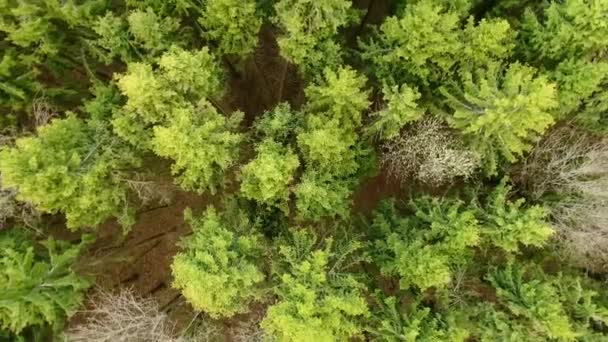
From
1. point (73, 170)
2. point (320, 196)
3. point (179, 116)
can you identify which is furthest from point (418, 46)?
point (73, 170)

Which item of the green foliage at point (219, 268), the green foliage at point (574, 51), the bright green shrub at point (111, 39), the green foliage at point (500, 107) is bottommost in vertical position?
the green foliage at point (219, 268)

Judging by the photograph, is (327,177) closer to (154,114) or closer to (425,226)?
(425,226)

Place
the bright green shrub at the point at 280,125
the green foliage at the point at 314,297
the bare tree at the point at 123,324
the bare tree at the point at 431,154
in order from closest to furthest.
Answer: the green foliage at the point at 314,297 → the bright green shrub at the point at 280,125 → the bare tree at the point at 123,324 → the bare tree at the point at 431,154

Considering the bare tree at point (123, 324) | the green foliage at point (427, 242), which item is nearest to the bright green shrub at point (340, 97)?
the green foliage at point (427, 242)

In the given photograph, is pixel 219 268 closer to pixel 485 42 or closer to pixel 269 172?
pixel 269 172

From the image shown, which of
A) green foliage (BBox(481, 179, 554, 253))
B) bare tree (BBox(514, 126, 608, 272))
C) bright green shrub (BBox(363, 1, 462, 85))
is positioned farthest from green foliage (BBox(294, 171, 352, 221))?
bare tree (BBox(514, 126, 608, 272))

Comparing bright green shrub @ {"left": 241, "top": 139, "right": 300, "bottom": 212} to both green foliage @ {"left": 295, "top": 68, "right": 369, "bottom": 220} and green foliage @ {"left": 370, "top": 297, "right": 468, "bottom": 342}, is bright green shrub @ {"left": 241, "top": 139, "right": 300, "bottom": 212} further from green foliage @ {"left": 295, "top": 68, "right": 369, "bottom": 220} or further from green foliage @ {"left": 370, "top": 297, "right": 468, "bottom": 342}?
green foliage @ {"left": 370, "top": 297, "right": 468, "bottom": 342}

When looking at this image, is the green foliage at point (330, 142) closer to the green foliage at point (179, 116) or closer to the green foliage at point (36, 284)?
the green foliage at point (179, 116)
